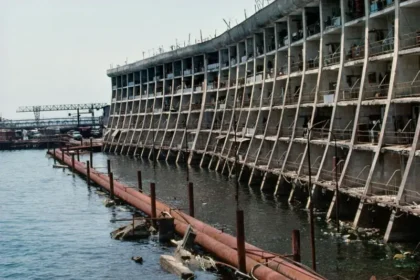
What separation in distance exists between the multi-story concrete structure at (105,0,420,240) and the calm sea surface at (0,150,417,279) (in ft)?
11.8

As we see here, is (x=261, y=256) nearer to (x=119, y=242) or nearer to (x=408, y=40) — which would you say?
(x=119, y=242)

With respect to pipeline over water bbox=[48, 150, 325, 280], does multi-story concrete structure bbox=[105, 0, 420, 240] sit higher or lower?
higher

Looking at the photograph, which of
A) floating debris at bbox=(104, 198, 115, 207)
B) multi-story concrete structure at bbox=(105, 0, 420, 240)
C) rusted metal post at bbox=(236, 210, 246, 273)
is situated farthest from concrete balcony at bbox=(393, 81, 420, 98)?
floating debris at bbox=(104, 198, 115, 207)

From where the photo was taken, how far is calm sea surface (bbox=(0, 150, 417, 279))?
4231 cm

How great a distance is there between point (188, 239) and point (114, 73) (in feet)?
398

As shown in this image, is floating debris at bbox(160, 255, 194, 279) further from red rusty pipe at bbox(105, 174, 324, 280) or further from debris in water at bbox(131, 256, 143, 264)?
red rusty pipe at bbox(105, 174, 324, 280)

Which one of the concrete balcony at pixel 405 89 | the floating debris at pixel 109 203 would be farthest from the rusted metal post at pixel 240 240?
the floating debris at pixel 109 203

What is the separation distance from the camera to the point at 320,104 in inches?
2547

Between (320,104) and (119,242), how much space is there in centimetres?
2693

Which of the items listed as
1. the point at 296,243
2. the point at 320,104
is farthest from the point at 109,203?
the point at 296,243

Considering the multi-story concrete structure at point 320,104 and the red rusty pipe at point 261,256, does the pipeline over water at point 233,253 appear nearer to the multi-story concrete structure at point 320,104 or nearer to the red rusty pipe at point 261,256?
the red rusty pipe at point 261,256

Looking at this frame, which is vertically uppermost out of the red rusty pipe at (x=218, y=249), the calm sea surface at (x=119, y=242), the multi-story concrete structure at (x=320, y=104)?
the multi-story concrete structure at (x=320, y=104)

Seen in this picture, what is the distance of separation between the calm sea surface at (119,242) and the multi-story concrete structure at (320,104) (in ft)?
11.8

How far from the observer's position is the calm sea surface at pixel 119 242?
4231cm
